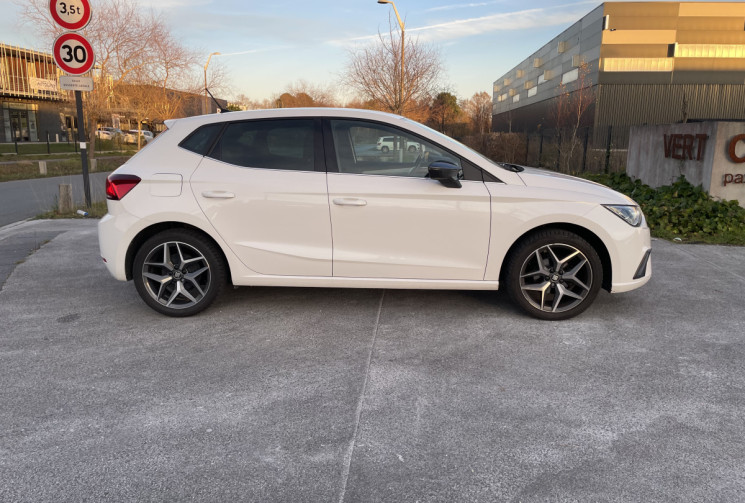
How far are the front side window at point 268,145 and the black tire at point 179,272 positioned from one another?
0.74 m

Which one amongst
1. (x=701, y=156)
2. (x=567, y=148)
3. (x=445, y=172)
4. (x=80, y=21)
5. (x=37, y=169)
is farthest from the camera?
(x=37, y=169)

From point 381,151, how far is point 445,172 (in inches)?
24.0

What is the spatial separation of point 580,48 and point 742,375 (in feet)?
161

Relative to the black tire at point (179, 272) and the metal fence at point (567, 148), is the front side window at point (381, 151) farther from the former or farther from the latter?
the metal fence at point (567, 148)

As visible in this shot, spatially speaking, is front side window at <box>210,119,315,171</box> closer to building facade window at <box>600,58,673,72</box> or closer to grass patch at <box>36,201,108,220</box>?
grass patch at <box>36,201,108,220</box>

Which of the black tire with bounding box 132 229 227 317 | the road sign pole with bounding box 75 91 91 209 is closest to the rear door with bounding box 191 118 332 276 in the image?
the black tire with bounding box 132 229 227 317

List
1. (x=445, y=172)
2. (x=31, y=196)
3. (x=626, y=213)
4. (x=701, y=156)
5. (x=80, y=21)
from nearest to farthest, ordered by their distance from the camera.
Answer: (x=445, y=172)
(x=626, y=213)
(x=80, y=21)
(x=701, y=156)
(x=31, y=196)

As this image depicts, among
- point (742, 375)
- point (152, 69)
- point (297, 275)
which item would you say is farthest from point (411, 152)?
point (152, 69)

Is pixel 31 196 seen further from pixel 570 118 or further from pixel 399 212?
pixel 570 118

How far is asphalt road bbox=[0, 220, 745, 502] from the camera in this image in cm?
252

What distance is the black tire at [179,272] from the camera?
453cm

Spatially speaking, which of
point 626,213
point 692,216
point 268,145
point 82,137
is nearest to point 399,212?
point 268,145

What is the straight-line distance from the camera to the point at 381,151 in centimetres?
451

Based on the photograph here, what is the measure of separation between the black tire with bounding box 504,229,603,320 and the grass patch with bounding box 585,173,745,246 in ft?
14.8
